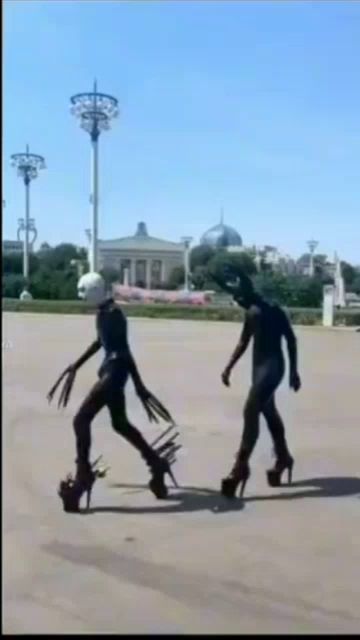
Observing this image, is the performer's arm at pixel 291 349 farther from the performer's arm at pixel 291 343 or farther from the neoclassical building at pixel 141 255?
the neoclassical building at pixel 141 255

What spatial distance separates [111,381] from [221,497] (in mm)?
652

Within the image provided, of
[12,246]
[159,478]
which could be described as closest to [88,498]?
[159,478]

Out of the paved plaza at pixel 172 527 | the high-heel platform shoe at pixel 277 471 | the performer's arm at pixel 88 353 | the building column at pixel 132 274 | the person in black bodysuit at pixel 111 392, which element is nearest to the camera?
the paved plaza at pixel 172 527

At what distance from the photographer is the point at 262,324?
2.31 meters

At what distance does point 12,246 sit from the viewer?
46.7 inches

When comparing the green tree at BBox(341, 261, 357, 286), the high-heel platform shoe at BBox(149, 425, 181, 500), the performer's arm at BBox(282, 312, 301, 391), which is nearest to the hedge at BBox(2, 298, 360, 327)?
the performer's arm at BBox(282, 312, 301, 391)

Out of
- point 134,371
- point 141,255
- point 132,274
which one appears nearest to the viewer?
point 141,255

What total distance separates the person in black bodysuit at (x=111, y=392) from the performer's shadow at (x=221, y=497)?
9 centimetres

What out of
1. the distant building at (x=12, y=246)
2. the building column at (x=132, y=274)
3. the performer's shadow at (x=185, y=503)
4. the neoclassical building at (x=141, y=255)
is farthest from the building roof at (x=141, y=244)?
the performer's shadow at (x=185, y=503)

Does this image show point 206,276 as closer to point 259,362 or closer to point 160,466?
point 259,362

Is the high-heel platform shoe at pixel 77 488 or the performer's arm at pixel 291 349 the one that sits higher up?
the performer's arm at pixel 291 349

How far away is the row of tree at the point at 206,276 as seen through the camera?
5.48ft

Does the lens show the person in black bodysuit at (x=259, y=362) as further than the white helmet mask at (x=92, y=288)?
Yes

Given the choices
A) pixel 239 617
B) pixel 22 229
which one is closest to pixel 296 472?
pixel 239 617
